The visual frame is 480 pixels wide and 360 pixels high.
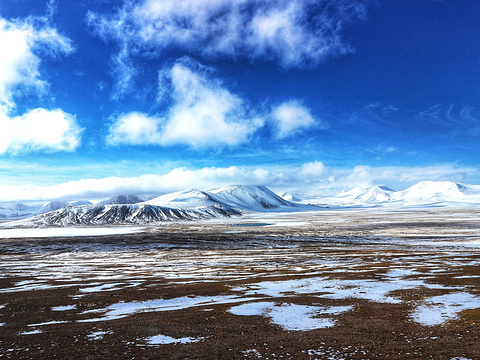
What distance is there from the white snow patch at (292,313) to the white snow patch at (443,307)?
9.67 ft

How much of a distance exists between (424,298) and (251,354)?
1058 centimetres

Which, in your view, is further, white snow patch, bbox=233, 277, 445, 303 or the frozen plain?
white snow patch, bbox=233, 277, 445, 303

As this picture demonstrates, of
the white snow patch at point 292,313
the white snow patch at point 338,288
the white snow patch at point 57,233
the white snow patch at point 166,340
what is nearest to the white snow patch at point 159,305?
the white snow patch at point 292,313

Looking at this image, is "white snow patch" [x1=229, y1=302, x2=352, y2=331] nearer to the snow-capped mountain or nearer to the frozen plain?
the frozen plain

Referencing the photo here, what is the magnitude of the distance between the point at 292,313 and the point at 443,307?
6768 millimetres

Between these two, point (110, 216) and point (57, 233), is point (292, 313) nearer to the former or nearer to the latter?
point (57, 233)

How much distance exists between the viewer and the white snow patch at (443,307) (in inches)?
453

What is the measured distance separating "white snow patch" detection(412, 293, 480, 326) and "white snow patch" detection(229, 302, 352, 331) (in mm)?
2948

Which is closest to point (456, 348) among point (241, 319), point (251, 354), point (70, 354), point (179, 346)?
point (251, 354)

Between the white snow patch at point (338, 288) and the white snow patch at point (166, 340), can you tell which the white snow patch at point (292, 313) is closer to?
the white snow patch at point (338, 288)

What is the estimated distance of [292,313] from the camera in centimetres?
1282

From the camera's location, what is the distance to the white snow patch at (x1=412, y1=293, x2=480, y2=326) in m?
11.5

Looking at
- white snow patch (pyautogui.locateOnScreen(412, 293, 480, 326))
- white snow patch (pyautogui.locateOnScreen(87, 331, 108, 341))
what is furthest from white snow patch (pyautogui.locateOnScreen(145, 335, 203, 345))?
white snow patch (pyautogui.locateOnScreen(412, 293, 480, 326))

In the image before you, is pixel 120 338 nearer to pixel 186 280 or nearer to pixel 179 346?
pixel 179 346
